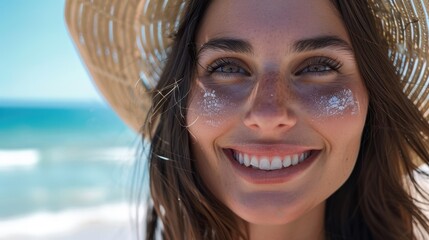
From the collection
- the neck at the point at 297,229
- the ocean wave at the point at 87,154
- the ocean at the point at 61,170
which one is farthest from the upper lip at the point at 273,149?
the ocean wave at the point at 87,154

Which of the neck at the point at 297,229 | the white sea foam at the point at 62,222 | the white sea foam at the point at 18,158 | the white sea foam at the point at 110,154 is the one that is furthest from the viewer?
the white sea foam at the point at 110,154

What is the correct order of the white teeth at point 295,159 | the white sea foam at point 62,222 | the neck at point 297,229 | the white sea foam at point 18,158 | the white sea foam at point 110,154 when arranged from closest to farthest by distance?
the white teeth at point 295,159 < the neck at point 297,229 < the white sea foam at point 62,222 < the white sea foam at point 18,158 < the white sea foam at point 110,154

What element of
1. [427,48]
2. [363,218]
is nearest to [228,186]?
[363,218]

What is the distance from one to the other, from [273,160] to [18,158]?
1318cm

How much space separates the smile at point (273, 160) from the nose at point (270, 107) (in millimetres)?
106

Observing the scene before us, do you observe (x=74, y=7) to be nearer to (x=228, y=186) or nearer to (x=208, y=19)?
(x=208, y=19)

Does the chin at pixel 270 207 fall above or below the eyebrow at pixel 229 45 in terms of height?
below

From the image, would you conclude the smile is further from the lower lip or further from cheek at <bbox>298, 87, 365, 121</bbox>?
cheek at <bbox>298, 87, 365, 121</bbox>

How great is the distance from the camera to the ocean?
7078 millimetres

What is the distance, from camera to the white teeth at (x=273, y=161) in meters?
1.79

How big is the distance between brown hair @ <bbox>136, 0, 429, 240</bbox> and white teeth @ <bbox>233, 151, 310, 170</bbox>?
0.26 m

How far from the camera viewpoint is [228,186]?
187 centimetres

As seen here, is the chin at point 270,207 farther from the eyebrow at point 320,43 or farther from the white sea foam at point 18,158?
the white sea foam at point 18,158

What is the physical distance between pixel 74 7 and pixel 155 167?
30.2 inches
